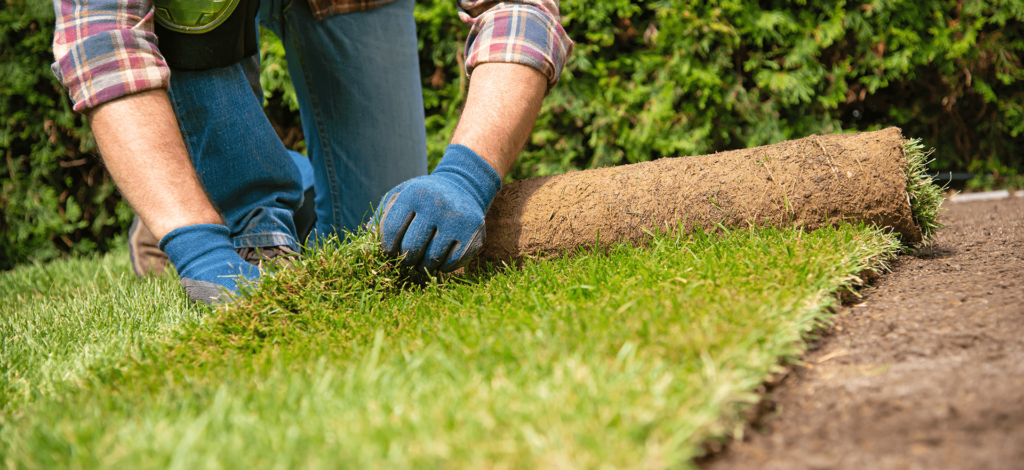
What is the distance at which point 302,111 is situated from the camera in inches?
119

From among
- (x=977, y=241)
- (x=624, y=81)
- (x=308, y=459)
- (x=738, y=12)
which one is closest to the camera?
(x=308, y=459)

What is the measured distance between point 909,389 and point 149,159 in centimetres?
217

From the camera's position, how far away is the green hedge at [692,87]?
380 centimetres

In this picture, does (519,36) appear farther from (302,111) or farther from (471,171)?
(302,111)

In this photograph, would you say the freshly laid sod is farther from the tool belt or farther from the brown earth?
the tool belt

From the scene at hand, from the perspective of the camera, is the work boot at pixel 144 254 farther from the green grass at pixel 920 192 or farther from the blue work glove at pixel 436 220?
the green grass at pixel 920 192

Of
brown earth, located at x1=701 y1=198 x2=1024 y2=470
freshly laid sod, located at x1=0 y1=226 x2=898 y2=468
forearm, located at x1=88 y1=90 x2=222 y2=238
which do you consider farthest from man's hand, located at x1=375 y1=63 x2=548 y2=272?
brown earth, located at x1=701 y1=198 x2=1024 y2=470

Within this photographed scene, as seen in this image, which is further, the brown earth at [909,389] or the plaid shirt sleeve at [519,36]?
the plaid shirt sleeve at [519,36]

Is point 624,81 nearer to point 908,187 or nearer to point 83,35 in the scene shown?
point 908,187

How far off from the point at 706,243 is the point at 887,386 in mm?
833

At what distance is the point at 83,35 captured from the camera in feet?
6.20

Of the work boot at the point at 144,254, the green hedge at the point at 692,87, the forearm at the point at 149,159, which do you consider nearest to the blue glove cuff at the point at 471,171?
the forearm at the point at 149,159

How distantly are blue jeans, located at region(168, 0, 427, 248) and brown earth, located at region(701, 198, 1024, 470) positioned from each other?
1.91 m

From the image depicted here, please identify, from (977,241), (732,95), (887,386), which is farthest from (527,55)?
(732,95)
